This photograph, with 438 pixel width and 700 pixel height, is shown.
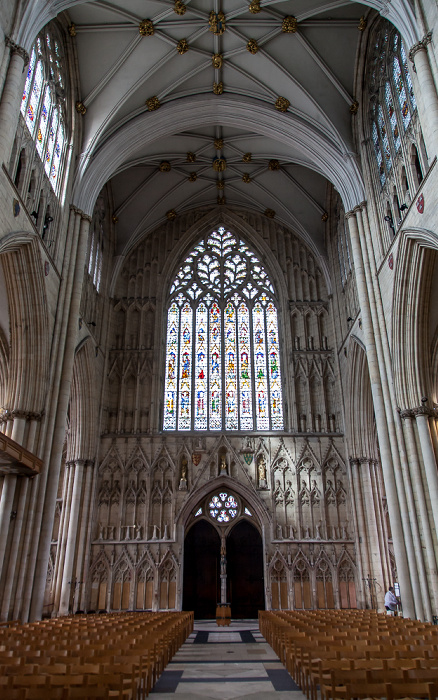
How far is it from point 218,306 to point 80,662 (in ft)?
61.7

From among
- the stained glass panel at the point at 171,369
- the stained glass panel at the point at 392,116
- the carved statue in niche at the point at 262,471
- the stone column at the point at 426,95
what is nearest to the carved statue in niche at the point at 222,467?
the carved statue in niche at the point at 262,471

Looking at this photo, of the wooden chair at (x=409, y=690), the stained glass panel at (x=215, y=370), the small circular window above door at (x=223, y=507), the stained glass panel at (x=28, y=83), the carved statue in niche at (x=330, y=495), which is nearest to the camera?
the wooden chair at (x=409, y=690)

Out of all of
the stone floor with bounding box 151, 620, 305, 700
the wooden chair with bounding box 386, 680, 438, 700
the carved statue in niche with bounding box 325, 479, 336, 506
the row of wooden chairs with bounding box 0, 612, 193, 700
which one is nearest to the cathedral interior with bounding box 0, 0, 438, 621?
the carved statue in niche with bounding box 325, 479, 336, 506

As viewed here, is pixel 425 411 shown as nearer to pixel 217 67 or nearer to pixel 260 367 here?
pixel 260 367

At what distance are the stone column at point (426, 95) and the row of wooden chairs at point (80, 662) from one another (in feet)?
33.8

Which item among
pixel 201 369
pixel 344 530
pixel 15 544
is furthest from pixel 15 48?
pixel 344 530

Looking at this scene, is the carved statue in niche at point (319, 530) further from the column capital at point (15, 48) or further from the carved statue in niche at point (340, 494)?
the column capital at point (15, 48)

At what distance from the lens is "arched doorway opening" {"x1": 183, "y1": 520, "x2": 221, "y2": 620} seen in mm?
19297

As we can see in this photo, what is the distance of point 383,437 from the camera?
44.8ft

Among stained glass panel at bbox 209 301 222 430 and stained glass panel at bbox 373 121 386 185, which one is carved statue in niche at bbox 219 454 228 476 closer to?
stained glass panel at bbox 209 301 222 430

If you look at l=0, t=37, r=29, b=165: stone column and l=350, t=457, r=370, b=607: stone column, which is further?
l=350, t=457, r=370, b=607: stone column

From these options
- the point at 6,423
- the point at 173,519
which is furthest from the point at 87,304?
the point at 173,519

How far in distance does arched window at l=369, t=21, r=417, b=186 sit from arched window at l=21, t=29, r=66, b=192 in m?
9.55

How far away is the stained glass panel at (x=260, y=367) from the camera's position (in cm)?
2075
